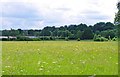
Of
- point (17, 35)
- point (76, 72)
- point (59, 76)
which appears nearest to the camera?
point (59, 76)

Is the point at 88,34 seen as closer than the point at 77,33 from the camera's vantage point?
Yes

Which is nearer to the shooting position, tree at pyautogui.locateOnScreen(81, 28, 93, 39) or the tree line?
the tree line

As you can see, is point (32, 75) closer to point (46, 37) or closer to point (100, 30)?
point (46, 37)

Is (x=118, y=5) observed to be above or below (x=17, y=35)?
above

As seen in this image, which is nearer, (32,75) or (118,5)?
(32,75)

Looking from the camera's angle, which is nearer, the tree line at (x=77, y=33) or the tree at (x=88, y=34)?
the tree line at (x=77, y=33)

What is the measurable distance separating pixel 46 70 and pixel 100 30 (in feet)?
234

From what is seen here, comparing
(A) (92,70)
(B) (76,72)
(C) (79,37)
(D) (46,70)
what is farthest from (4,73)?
(C) (79,37)

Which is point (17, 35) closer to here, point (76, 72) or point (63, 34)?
point (63, 34)

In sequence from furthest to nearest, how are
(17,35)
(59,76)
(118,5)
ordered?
(17,35) → (118,5) → (59,76)

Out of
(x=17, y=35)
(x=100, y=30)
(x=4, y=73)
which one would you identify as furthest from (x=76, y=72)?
(x=100, y=30)

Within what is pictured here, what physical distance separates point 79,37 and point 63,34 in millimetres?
4005

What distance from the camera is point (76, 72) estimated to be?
11375 millimetres

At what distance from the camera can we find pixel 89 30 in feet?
243
